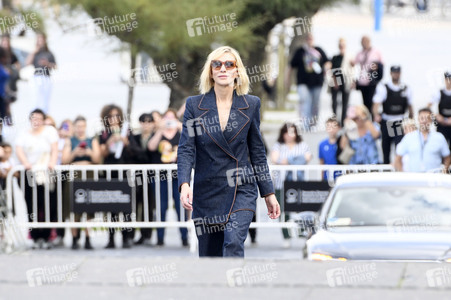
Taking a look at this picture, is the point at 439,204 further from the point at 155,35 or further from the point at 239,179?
the point at 155,35

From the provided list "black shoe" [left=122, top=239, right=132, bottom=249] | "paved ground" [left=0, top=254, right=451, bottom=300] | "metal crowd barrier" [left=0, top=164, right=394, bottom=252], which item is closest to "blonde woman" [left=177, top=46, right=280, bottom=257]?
"paved ground" [left=0, top=254, right=451, bottom=300]

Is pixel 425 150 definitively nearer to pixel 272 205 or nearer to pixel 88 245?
pixel 88 245

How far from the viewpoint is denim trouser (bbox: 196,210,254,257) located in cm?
768

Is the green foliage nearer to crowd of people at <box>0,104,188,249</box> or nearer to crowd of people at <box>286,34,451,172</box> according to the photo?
crowd of people at <box>286,34,451,172</box>

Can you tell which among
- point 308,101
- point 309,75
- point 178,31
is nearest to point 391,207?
point 178,31

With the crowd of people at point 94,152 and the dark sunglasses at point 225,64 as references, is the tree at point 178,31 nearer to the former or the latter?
the crowd of people at point 94,152

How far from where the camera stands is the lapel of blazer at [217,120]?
25.1 ft

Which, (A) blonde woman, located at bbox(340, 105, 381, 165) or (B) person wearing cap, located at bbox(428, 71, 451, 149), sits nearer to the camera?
(A) blonde woman, located at bbox(340, 105, 381, 165)

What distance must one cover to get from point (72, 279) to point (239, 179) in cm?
131

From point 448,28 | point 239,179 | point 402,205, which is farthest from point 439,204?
point 448,28

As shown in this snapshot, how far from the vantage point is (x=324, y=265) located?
23.6 feet

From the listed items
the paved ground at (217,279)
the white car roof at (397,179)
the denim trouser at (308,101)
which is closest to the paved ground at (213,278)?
the paved ground at (217,279)

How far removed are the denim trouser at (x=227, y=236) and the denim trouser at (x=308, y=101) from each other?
49.6 ft

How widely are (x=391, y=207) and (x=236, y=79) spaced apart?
10.3 ft
